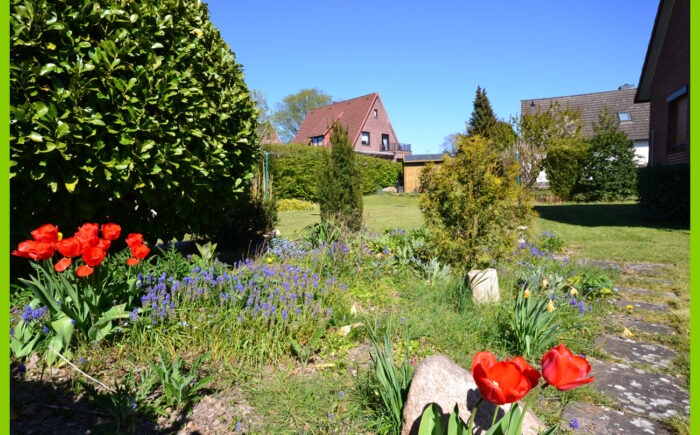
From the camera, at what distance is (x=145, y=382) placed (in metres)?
2.47

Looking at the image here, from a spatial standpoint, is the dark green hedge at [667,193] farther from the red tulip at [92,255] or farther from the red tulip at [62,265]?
the red tulip at [62,265]

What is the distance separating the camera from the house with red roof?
38.6 m

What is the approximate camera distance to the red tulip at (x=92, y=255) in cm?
262

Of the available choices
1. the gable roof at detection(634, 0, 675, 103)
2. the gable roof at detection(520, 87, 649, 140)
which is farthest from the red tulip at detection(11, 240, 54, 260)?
the gable roof at detection(520, 87, 649, 140)

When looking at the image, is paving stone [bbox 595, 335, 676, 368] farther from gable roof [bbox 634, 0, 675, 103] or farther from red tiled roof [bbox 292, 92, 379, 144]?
red tiled roof [bbox 292, 92, 379, 144]

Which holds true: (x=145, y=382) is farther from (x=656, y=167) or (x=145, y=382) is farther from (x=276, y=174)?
(x=276, y=174)

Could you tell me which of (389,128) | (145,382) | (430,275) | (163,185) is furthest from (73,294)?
(389,128)

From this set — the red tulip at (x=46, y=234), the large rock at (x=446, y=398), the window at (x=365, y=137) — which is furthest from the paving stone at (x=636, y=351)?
the window at (x=365, y=137)

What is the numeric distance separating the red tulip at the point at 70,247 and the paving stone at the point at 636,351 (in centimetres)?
441

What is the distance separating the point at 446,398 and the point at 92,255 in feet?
8.20

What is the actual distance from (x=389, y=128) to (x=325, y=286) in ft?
133

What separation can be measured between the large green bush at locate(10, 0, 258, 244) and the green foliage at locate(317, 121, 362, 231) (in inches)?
133

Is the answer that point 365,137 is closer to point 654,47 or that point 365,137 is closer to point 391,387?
point 654,47

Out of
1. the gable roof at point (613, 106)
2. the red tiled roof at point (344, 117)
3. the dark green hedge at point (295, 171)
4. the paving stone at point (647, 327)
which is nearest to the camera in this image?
the paving stone at point (647, 327)
